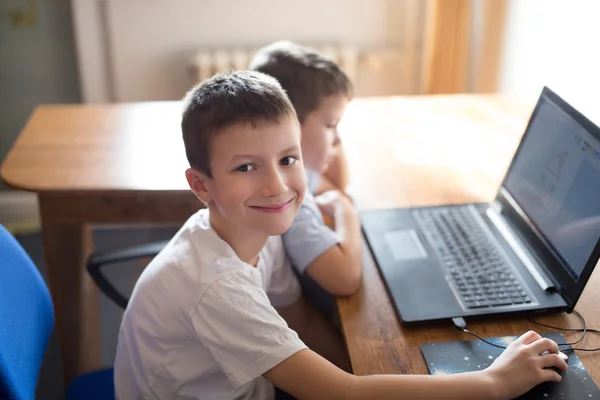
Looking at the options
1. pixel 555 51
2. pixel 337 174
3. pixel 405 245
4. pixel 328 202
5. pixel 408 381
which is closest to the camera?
pixel 408 381

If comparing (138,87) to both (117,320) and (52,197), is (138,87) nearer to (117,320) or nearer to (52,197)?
(117,320)

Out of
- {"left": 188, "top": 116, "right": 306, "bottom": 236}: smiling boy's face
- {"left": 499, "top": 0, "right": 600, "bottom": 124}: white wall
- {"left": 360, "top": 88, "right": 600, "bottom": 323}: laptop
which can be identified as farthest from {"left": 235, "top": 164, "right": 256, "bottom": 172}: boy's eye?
{"left": 499, "top": 0, "right": 600, "bottom": 124}: white wall

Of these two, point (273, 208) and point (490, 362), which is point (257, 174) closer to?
point (273, 208)

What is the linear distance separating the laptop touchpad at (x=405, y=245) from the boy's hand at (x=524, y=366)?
307mm

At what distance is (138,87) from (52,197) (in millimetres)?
1195

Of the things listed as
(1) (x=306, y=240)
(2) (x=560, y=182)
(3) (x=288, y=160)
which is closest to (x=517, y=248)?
(2) (x=560, y=182)

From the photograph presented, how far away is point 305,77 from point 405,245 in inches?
16.1

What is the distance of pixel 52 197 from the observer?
1.49m

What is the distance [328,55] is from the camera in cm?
247

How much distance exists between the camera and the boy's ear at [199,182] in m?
1.06

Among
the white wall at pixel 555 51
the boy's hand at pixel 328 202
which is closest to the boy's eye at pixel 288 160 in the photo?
the boy's hand at pixel 328 202

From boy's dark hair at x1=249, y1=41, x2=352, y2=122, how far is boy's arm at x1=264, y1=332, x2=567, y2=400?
23.6 inches

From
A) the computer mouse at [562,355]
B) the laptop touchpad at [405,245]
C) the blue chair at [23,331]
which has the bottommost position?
the blue chair at [23,331]

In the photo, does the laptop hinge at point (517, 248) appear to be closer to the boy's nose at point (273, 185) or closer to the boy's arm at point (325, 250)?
the boy's arm at point (325, 250)
